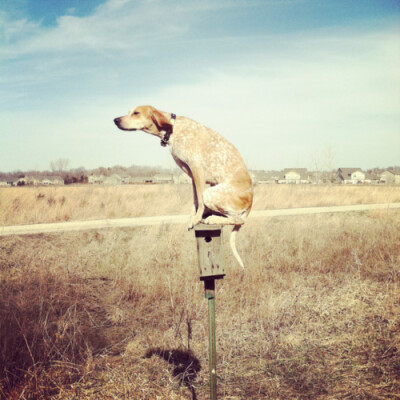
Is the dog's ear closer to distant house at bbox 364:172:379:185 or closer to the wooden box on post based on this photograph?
the wooden box on post

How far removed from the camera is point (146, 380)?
318 cm

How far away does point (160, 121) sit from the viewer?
5.58ft

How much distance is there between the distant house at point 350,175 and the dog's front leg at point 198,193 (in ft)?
229

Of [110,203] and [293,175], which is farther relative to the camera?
[293,175]

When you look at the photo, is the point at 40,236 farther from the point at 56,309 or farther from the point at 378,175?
the point at 378,175

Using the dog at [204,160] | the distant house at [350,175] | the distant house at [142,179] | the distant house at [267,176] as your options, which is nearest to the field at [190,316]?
the dog at [204,160]

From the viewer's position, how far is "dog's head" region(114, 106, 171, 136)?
5.41 feet

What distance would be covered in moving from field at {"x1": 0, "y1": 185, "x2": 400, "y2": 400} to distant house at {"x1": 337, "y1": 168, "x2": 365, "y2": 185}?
62.9 m

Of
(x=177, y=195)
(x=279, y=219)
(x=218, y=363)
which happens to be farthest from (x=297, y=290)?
(x=177, y=195)

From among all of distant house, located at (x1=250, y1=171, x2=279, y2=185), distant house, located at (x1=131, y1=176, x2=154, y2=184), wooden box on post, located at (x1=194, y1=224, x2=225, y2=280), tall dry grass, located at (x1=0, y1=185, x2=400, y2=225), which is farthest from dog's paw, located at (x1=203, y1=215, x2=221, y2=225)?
distant house, located at (x1=131, y1=176, x2=154, y2=184)

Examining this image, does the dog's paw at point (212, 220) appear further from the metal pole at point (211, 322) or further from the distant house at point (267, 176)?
the distant house at point (267, 176)

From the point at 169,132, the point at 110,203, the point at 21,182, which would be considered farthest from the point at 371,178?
the point at 169,132

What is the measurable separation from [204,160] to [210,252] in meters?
0.64

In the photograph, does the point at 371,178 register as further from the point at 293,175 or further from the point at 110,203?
the point at 110,203
